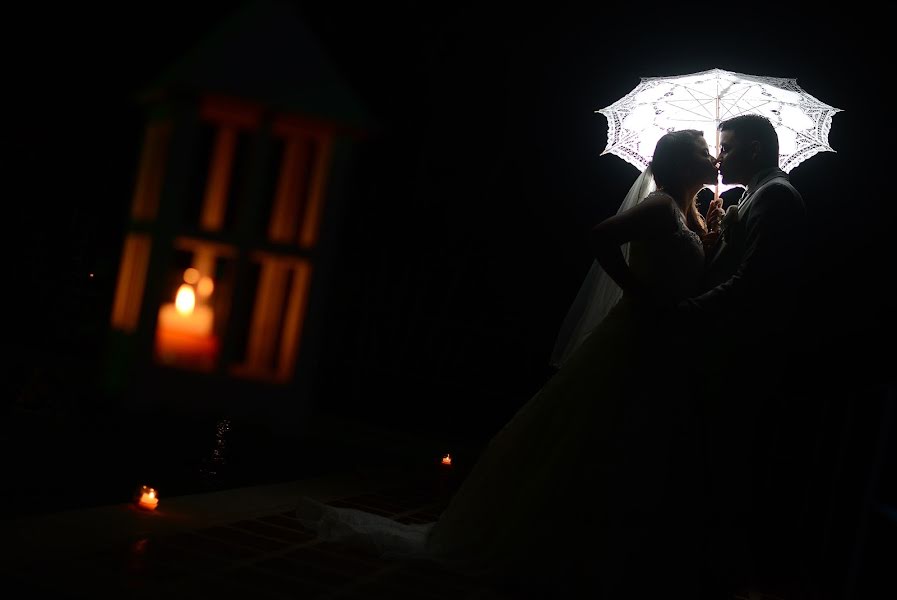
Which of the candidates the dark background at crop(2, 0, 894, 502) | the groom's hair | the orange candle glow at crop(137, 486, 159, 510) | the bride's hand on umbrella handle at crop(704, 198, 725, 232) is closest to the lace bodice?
the bride's hand on umbrella handle at crop(704, 198, 725, 232)

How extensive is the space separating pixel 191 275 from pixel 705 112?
384 cm

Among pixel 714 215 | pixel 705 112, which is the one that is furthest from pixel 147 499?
pixel 705 112

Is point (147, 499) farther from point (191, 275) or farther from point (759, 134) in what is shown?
point (759, 134)

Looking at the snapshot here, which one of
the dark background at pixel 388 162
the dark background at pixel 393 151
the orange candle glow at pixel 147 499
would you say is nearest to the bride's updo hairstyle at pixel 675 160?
the dark background at pixel 388 162

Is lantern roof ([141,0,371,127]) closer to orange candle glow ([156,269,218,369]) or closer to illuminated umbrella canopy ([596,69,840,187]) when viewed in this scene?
orange candle glow ([156,269,218,369])

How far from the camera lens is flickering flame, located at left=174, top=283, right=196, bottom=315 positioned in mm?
523

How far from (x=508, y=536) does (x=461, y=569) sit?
26 centimetres

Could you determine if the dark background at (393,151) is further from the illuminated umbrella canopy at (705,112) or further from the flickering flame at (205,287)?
the illuminated umbrella canopy at (705,112)

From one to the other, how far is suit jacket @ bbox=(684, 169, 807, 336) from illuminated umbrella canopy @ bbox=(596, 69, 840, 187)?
3.00 ft

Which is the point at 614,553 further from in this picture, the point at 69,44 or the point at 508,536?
the point at 69,44

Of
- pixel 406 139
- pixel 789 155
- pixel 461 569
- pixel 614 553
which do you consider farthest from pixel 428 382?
pixel 789 155

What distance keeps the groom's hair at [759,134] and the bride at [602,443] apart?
16 centimetres

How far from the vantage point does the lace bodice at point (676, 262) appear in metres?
3.11

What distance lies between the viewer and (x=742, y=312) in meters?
2.92
